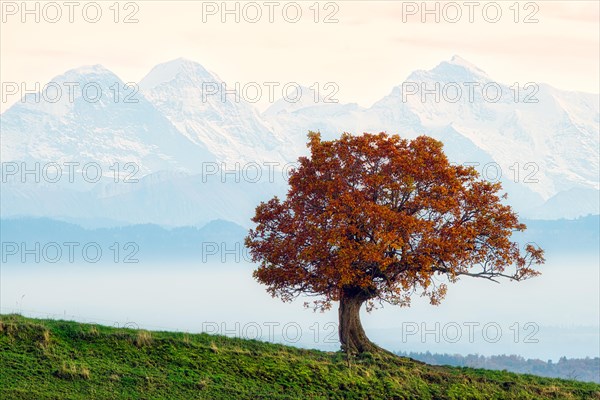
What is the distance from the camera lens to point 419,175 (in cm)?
5297

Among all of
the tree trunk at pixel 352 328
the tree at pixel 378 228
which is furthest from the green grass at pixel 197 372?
the tree at pixel 378 228

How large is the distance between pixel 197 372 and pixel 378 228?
1191cm

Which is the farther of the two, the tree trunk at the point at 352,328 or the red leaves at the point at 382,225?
the tree trunk at the point at 352,328

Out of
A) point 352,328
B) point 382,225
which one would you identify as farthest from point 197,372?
point 382,225

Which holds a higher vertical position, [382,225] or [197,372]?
[382,225]

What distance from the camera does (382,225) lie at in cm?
5144

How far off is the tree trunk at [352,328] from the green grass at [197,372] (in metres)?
1.79

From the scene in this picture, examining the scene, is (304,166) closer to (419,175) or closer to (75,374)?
(419,175)

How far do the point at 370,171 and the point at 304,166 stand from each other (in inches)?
135

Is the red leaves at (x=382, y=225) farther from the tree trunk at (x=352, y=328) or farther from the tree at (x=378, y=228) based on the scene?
the tree trunk at (x=352, y=328)

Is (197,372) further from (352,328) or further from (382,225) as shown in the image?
(382,225)

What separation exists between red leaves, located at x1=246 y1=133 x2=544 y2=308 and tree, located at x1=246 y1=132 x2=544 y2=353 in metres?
0.05

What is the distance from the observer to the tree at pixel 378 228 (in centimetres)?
5172

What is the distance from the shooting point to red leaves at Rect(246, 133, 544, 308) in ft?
169
